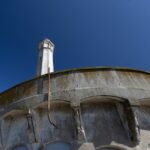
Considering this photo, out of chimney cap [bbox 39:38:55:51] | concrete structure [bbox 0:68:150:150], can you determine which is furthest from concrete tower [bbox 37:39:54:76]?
concrete structure [bbox 0:68:150:150]

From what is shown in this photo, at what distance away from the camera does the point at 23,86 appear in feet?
41.1

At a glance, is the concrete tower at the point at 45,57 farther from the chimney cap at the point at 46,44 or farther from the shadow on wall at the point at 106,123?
the shadow on wall at the point at 106,123

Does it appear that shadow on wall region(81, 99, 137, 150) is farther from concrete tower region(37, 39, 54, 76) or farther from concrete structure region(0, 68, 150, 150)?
concrete tower region(37, 39, 54, 76)

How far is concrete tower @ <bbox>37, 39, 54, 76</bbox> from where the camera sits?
22766 mm

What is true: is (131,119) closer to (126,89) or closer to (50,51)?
(126,89)

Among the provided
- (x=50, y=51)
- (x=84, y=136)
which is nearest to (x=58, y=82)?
(x=84, y=136)

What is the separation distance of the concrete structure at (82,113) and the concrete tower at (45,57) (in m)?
10.3

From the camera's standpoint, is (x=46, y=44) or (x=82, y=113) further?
(x=46, y=44)

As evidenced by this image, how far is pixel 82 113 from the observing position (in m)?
11.4

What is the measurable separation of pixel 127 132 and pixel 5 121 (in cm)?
485

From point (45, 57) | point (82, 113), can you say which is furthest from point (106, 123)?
point (45, 57)

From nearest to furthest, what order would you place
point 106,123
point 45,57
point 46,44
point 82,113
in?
point 106,123, point 82,113, point 45,57, point 46,44

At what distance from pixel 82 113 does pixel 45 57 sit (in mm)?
13030

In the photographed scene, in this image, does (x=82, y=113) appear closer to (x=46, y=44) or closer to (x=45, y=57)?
Answer: (x=45, y=57)
